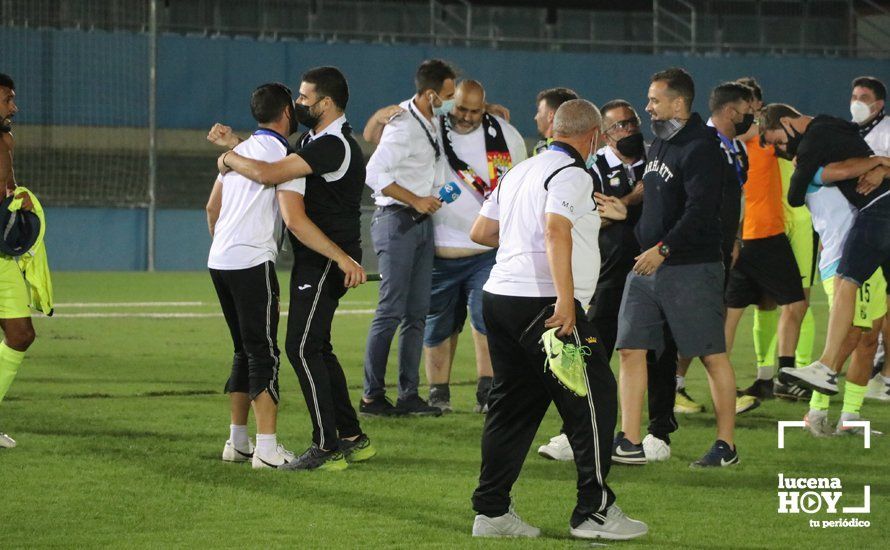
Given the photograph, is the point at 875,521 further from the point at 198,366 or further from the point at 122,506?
the point at 198,366

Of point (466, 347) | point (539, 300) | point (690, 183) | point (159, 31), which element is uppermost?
point (159, 31)

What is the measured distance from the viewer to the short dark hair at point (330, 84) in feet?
22.0

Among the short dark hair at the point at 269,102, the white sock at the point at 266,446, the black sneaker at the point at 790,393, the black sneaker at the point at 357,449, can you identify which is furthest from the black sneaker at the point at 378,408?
the black sneaker at the point at 790,393

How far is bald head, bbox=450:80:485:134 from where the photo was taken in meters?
8.48

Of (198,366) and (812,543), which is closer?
(812,543)

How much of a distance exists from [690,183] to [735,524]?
1.85 meters

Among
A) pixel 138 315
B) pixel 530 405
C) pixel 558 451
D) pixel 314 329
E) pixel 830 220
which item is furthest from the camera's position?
pixel 138 315

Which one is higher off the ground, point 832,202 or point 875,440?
point 832,202

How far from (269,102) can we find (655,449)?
287cm

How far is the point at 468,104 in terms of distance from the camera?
850 centimetres

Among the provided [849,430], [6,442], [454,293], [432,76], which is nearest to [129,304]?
[454,293]

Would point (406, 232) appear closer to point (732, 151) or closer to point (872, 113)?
point (732, 151)

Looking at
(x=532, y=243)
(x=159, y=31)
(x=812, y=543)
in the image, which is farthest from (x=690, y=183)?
(x=159, y=31)

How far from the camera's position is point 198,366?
11094mm
